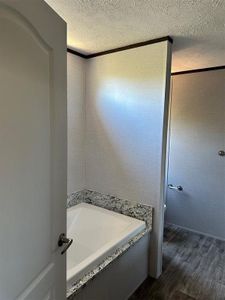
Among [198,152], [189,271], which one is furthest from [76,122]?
[189,271]

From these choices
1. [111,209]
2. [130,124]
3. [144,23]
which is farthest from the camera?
[111,209]

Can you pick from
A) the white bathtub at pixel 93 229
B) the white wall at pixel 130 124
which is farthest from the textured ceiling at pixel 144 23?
the white bathtub at pixel 93 229

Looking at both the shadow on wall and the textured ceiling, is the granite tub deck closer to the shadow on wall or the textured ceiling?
the shadow on wall

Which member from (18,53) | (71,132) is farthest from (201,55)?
(18,53)

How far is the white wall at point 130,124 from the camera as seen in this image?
84.9 inches

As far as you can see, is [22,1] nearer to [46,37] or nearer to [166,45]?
[46,37]

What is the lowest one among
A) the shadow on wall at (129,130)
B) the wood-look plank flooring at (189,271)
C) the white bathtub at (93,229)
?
the wood-look plank flooring at (189,271)

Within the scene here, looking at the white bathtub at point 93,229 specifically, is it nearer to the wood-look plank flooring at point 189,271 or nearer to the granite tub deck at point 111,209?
the granite tub deck at point 111,209

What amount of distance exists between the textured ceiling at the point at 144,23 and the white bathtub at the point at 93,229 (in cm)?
173

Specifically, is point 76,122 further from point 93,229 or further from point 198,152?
point 198,152

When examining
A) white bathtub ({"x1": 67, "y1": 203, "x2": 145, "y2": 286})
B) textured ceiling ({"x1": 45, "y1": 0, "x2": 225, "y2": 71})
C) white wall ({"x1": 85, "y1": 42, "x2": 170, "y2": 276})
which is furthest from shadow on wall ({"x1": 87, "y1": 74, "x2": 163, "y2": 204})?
textured ceiling ({"x1": 45, "y1": 0, "x2": 225, "y2": 71})

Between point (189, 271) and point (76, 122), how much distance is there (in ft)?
6.59

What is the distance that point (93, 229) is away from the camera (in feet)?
8.02

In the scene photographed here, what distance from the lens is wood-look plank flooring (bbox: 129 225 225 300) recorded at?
2057 millimetres
